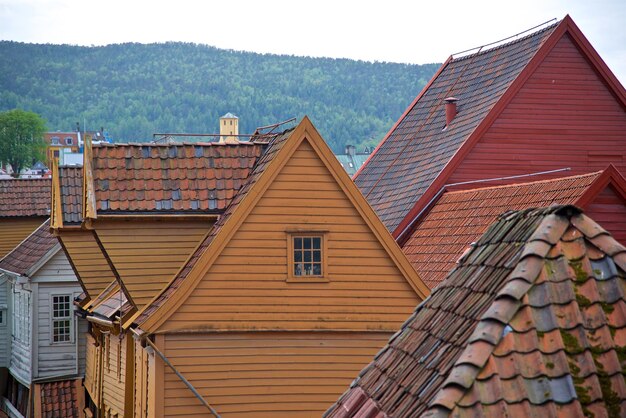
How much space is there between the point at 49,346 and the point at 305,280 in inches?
874

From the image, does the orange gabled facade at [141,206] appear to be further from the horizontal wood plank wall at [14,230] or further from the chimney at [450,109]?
the horizontal wood plank wall at [14,230]

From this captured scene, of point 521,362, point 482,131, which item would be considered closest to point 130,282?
point 482,131

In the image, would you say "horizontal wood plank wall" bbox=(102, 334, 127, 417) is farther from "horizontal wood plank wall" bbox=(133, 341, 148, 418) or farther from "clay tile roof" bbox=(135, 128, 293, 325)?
"clay tile roof" bbox=(135, 128, 293, 325)

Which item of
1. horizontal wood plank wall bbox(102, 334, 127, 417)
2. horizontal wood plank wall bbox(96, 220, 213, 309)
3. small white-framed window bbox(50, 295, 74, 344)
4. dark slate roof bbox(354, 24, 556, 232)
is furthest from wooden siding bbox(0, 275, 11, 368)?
horizontal wood plank wall bbox(96, 220, 213, 309)

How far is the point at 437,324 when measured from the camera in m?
9.12

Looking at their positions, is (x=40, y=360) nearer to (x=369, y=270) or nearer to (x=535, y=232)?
(x=369, y=270)

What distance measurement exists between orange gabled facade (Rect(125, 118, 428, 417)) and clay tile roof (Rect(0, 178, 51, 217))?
92.6 feet

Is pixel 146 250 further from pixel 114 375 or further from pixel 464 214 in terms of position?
pixel 464 214

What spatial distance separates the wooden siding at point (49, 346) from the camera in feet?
131

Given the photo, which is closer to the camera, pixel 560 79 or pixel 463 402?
pixel 463 402

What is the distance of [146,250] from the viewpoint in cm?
2083

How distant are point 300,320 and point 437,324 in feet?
36.9

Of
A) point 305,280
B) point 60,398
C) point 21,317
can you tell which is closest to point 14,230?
point 21,317

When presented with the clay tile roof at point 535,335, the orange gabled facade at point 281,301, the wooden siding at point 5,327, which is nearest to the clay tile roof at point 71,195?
the orange gabled facade at point 281,301
